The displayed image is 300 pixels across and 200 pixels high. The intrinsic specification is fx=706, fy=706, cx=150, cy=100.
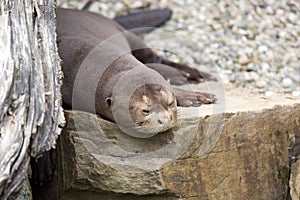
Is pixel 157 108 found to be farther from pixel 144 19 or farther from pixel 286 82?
pixel 144 19

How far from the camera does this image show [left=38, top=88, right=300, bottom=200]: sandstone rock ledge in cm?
329

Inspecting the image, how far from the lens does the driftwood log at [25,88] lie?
2.58m

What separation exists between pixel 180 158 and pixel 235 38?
2.05 m

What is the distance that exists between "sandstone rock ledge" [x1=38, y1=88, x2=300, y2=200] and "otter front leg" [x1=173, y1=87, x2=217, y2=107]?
0.43 feet

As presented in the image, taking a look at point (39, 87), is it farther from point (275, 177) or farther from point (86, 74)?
point (275, 177)

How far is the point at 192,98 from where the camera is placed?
3775mm

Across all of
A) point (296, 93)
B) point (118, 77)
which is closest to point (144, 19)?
point (296, 93)

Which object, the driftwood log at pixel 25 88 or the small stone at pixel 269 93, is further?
the small stone at pixel 269 93

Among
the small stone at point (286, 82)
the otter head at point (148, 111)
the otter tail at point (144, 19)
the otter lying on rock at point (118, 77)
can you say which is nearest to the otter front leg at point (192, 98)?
the otter lying on rock at point (118, 77)

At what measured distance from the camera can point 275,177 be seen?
366cm

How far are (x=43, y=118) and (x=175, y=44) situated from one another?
2483 mm

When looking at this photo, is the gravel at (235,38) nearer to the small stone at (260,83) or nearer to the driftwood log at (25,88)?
the small stone at (260,83)

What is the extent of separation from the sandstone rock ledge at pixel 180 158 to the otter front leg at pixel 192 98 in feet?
0.43

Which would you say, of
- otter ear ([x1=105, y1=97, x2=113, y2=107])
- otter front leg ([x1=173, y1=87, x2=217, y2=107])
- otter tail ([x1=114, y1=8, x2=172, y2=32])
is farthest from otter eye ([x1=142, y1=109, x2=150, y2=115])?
otter tail ([x1=114, y1=8, x2=172, y2=32])
